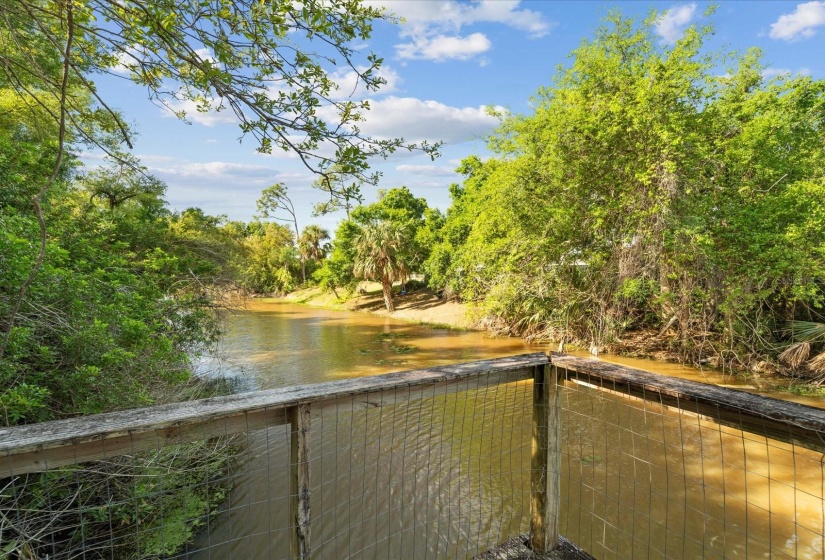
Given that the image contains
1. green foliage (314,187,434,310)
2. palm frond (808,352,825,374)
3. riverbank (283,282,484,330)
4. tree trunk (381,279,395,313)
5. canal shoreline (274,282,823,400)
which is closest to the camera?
palm frond (808,352,825,374)

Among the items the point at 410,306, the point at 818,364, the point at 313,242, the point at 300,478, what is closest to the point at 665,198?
the point at 818,364

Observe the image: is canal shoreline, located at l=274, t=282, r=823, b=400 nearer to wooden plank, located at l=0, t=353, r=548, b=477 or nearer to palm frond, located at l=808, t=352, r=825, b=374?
palm frond, located at l=808, t=352, r=825, b=374

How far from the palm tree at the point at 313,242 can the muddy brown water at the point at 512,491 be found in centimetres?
2807

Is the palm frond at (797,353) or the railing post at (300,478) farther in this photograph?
the palm frond at (797,353)

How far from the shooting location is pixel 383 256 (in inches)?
837

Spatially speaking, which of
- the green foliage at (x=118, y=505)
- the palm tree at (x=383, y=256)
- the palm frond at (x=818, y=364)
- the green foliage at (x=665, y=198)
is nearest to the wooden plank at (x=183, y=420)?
the green foliage at (x=118, y=505)

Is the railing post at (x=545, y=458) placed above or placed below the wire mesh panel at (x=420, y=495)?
above

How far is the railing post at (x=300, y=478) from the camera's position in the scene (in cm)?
150

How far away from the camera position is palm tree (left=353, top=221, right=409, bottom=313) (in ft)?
70.0

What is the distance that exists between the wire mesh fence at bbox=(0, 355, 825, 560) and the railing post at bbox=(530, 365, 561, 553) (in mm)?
70

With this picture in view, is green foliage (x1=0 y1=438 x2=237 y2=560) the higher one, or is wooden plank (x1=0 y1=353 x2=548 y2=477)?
wooden plank (x1=0 y1=353 x2=548 y2=477)

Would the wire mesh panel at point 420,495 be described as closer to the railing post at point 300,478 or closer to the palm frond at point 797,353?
the railing post at point 300,478

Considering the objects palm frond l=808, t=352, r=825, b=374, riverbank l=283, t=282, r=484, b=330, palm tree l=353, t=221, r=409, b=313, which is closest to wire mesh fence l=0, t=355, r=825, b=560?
palm frond l=808, t=352, r=825, b=374

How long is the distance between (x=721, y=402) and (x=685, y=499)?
5.39 feet
